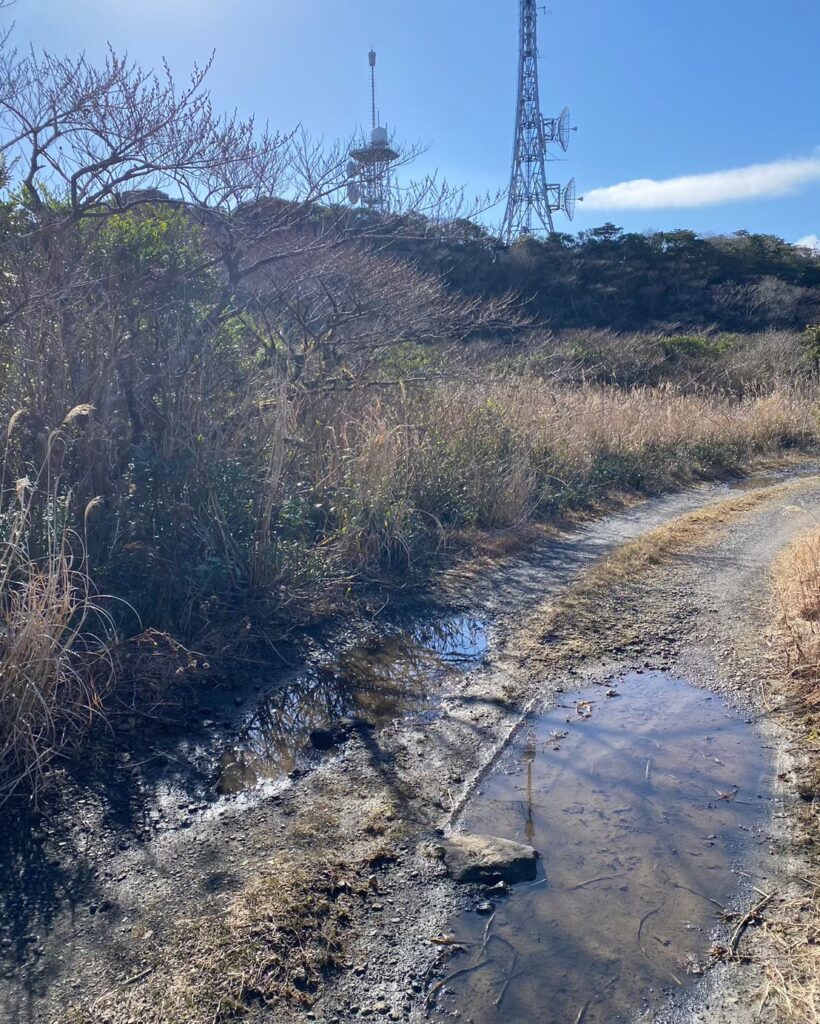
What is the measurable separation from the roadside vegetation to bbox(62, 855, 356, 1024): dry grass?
47.8 inches

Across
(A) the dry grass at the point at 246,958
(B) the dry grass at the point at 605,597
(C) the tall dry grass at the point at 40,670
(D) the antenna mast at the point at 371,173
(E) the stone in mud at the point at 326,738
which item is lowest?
(A) the dry grass at the point at 246,958

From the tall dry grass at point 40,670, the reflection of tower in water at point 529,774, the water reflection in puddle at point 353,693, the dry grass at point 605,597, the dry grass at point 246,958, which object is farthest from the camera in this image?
the dry grass at point 605,597

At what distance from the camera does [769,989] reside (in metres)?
2.76

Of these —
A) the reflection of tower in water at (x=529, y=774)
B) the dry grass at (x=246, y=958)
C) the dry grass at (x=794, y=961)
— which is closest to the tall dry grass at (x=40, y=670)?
the dry grass at (x=246, y=958)

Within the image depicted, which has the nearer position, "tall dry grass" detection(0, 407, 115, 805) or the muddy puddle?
the muddy puddle

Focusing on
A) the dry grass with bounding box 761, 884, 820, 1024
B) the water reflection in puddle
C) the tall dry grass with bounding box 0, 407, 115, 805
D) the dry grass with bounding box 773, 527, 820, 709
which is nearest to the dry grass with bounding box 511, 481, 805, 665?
the water reflection in puddle

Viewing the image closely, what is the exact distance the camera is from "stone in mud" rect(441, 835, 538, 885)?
3.33 meters

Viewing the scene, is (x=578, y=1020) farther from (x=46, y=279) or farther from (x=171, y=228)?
(x=171, y=228)

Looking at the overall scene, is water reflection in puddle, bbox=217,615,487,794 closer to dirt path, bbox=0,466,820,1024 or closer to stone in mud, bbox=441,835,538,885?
dirt path, bbox=0,466,820,1024

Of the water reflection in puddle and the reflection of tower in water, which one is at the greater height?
the water reflection in puddle

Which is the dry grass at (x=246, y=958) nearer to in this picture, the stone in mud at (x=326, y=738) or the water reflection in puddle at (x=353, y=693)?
the water reflection in puddle at (x=353, y=693)

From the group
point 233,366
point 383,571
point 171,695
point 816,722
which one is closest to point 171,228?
point 233,366

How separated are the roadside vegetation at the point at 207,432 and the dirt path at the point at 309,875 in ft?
2.20

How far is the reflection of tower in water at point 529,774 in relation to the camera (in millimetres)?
3682
